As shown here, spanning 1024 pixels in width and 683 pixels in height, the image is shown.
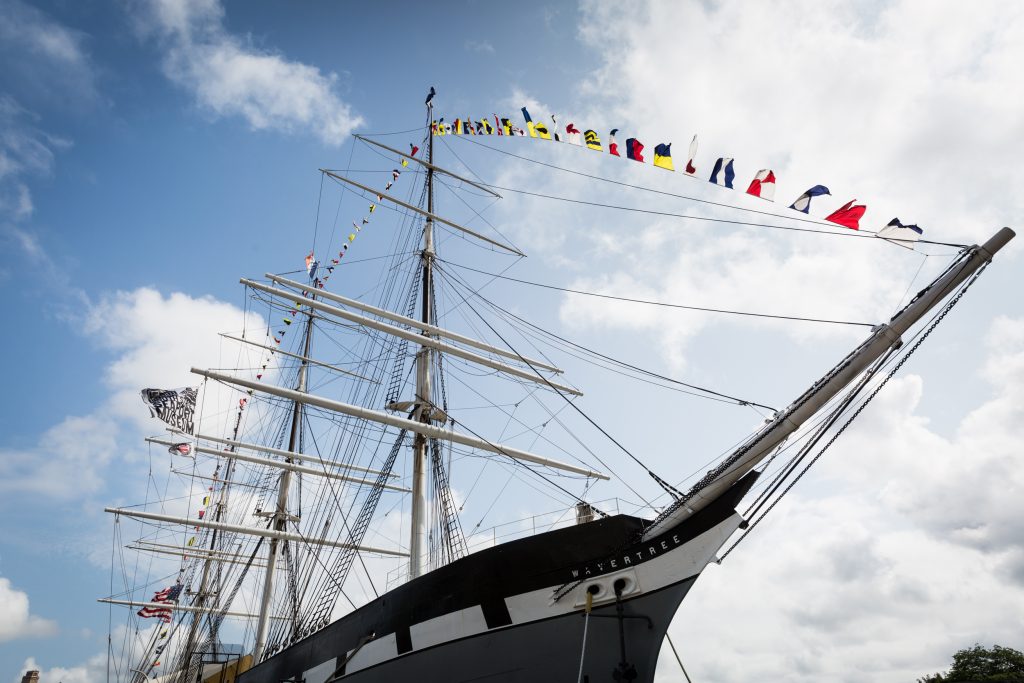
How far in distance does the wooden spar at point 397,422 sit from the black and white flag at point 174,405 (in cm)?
286

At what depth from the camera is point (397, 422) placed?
53.8 feet

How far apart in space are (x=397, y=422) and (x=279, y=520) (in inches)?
549

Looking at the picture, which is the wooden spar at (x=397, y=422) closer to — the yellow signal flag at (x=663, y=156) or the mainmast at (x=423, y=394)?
the mainmast at (x=423, y=394)

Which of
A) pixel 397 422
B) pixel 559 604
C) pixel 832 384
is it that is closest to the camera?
pixel 832 384

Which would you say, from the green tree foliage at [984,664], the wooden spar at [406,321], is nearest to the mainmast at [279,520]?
the wooden spar at [406,321]

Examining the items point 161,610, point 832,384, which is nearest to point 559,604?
point 832,384

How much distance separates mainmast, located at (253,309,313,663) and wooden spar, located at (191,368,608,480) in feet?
10.0

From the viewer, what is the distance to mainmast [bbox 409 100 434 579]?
48.3 feet

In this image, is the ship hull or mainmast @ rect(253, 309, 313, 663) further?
mainmast @ rect(253, 309, 313, 663)

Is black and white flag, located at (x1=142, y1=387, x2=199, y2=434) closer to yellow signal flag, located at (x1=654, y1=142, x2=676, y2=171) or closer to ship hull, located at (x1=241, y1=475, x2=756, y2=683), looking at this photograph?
ship hull, located at (x1=241, y1=475, x2=756, y2=683)

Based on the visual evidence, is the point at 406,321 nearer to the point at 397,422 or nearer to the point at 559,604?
the point at 397,422

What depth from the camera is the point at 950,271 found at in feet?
26.7

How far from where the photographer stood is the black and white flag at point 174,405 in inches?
778

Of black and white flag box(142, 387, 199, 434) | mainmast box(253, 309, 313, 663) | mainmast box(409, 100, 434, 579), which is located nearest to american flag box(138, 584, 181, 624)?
mainmast box(253, 309, 313, 663)
